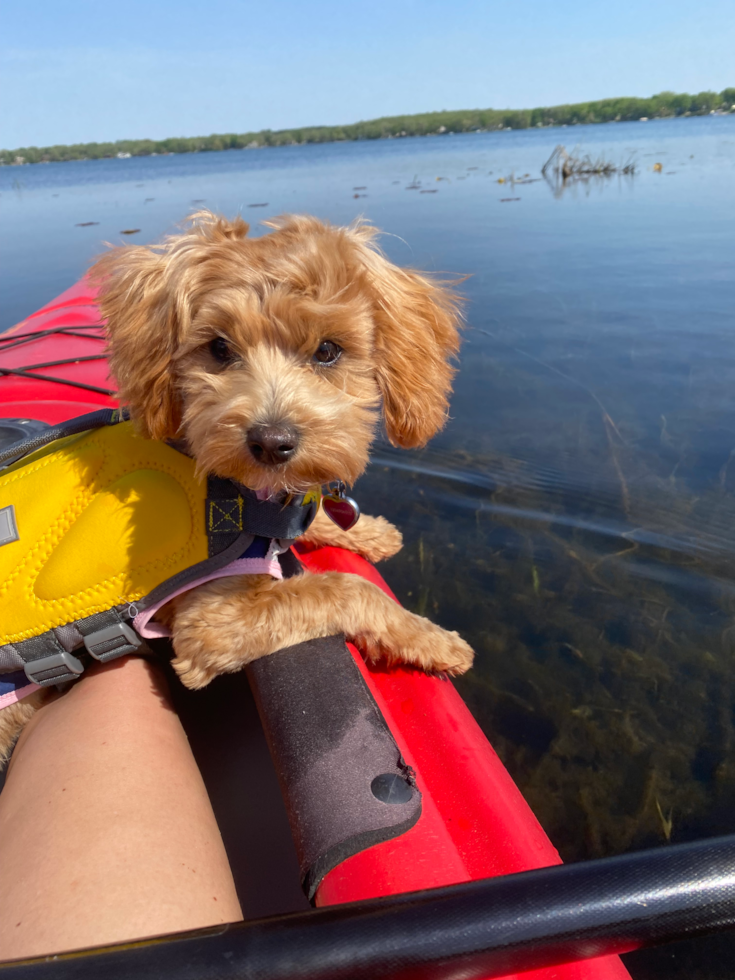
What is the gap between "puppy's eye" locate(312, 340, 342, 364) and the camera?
2.24 metres

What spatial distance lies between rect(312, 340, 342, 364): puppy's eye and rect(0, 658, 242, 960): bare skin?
53.9 inches

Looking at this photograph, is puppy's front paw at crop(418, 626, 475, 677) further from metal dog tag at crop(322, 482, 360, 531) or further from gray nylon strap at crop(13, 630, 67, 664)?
gray nylon strap at crop(13, 630, 67, 664)

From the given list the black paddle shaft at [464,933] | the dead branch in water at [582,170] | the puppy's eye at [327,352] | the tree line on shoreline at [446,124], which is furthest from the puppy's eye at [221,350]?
the tree line on shoreline at [446,124]

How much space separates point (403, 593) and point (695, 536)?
1807 mm

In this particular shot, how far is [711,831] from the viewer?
228 cm

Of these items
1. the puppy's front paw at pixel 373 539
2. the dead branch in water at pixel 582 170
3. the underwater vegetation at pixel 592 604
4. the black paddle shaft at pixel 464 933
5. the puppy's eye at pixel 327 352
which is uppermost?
the dead branch in water at pixel 582 170

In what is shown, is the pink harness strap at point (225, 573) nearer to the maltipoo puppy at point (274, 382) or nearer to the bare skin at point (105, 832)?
the maltipoo puppy at point (274, 382)

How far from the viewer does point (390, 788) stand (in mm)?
1677

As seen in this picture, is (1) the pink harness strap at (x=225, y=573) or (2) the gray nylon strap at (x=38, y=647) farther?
(1) the pink harness strap at (x=225, y=573)

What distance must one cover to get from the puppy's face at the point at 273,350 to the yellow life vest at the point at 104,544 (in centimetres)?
14

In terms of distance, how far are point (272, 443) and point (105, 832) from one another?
47.0 inches

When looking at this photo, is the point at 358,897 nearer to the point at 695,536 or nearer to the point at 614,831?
the point at 614,831

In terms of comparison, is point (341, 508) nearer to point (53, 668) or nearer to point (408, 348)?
point (408, 348)

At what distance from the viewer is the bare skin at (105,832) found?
1.42 meters
